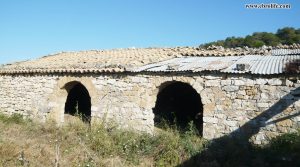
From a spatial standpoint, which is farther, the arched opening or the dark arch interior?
the dark arch interior

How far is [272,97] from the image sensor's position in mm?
7930

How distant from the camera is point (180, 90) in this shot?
1227 cm

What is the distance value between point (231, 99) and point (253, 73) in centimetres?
86

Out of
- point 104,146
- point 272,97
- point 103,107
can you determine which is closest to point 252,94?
point 272,97

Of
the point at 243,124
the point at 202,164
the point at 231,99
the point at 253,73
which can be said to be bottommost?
the point at 202,164

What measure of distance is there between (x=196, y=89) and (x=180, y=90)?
3.43 metres

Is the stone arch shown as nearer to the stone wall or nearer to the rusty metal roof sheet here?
the stone wall

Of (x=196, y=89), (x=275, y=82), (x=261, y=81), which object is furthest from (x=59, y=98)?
(x=275, y=82)

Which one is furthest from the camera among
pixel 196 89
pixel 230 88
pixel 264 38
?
pixel 264 38

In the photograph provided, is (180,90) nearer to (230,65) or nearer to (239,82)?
(230,65)

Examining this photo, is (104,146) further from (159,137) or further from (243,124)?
(243,124)

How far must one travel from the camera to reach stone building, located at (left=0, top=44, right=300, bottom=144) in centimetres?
795

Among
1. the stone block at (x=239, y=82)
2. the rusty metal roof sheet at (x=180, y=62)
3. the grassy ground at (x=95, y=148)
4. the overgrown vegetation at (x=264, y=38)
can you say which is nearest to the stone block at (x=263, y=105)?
the stone block at (x=239, y=82)

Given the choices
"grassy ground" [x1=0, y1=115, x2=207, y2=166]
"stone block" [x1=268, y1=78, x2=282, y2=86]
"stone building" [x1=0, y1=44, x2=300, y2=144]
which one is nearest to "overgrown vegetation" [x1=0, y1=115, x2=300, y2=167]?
"grassy ground" [x1=0, y1=115, x2=207, y2=166]
